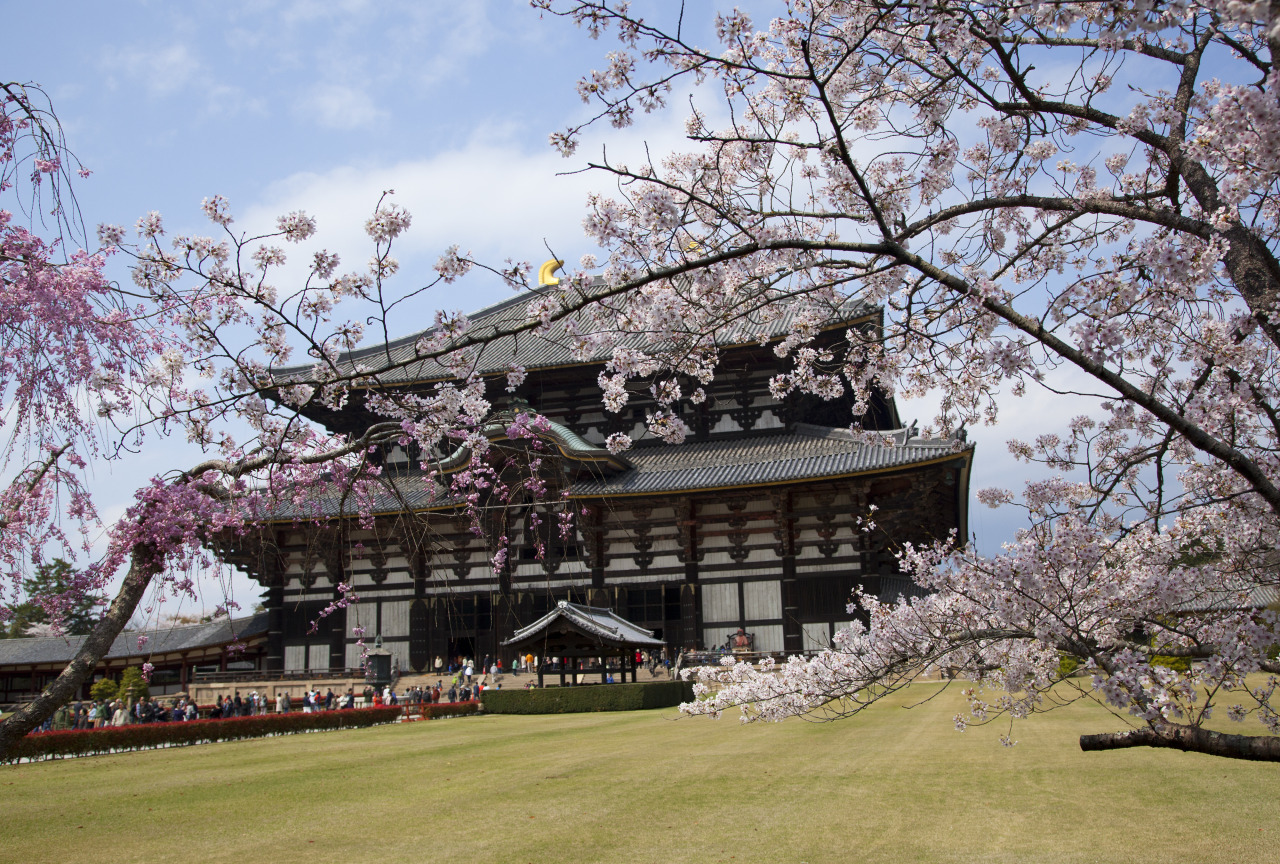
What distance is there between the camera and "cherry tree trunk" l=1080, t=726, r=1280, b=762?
4.66 metres

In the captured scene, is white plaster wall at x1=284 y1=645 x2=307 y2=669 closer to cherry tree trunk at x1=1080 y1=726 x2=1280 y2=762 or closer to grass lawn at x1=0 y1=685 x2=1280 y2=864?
grass lawn at x1=0 y1=685 x2=1280 y2=864

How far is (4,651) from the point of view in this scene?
136 feet

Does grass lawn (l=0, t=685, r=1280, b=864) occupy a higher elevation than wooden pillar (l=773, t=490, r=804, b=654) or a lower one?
lower

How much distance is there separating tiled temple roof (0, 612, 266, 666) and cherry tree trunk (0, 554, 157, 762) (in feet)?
107

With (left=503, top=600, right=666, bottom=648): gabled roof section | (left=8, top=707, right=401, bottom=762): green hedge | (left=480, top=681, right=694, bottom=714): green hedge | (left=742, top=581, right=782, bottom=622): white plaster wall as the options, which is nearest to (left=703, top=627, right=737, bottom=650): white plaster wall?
(left=742, top=581, right=782, bottom=622): white plaster wall

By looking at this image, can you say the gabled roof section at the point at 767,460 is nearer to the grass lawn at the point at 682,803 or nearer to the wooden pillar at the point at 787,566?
the wooden pillar at the point at 787,566

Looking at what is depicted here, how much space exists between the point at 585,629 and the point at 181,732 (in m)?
8.86

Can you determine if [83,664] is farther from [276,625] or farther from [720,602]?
[276,625]

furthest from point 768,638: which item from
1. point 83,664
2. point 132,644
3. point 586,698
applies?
point 132,644

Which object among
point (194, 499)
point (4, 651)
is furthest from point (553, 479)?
point (4, 651)

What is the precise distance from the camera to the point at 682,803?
9656 millimetres

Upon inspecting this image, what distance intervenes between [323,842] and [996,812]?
625 cm

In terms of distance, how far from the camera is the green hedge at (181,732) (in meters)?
17.1

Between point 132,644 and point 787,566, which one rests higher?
point 787,566
